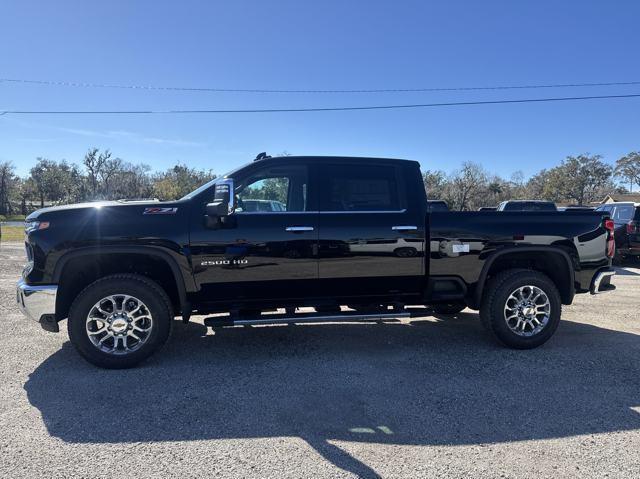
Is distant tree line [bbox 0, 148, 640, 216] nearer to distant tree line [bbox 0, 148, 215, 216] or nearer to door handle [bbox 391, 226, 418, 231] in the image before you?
distant tree line [bbox 0, 148, 215, 216]

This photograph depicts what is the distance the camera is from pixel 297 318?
4.43m

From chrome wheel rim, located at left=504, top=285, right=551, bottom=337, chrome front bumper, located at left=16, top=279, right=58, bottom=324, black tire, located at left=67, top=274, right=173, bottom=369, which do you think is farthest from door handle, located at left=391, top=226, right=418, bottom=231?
chrome front bumper, located at left=16, top=279, right=58, bottom=324

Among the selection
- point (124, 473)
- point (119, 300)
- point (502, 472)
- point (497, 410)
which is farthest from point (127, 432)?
point (497, 410)

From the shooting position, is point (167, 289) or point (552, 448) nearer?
point (552, 448)

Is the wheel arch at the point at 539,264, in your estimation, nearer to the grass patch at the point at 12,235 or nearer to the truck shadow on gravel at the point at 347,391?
the truck shadow on gravel at the point at 347,391

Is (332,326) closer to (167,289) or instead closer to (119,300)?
(167,289)

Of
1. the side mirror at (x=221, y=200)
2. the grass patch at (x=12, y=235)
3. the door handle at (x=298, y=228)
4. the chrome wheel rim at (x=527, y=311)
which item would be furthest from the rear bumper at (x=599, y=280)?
the grass patch at (x=12, y=235)

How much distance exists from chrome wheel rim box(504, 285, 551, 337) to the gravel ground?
261 millimetres

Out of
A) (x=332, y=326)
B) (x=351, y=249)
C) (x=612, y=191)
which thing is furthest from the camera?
(x=612, y=191)

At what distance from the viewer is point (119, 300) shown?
164 inches

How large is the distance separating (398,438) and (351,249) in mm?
1926

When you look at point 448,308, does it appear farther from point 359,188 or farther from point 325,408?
point 325,408

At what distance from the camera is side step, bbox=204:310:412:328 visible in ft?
14.1

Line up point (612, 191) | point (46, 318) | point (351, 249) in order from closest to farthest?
point (46, 318) < point (351, 249) < point (612, 191)
